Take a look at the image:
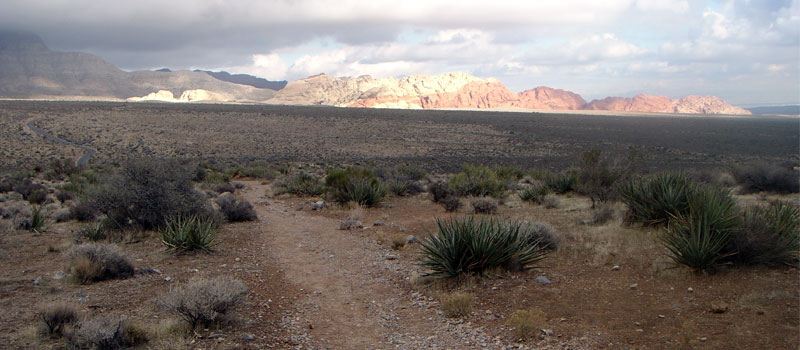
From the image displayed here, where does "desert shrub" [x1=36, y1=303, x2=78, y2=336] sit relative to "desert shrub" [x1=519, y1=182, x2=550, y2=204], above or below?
above

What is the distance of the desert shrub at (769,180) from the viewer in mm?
16406

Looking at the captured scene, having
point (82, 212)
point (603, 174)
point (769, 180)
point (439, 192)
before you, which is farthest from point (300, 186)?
point (769, 180)

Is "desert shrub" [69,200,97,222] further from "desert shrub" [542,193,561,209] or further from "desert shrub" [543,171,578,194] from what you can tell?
"desert shrub" [543,171,578,194]

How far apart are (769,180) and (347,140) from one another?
129ft

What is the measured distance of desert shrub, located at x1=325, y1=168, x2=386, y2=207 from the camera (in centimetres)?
1530

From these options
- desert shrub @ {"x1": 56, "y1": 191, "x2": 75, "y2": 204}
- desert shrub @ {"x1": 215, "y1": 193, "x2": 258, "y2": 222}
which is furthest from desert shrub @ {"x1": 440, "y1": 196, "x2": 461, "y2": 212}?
desert shrub @ {"x1": 56, "y1": 191, "x2": 75, "y2": 204}

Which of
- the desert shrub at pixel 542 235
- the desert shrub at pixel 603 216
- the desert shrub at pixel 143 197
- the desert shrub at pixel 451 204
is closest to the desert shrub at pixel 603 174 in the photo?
the desert shrub at pixel 603 216

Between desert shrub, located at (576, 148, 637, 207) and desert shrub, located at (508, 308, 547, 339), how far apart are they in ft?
28.7

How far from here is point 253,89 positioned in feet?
607

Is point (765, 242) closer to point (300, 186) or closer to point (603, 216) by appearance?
point (603, 216)

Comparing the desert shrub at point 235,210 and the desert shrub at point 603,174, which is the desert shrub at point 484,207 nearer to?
the desert shrub at point 603,174

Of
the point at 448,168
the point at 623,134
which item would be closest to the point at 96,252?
the point at 448,168

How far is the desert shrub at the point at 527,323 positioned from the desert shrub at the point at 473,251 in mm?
1495

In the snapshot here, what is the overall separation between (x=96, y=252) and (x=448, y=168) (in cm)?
2861
